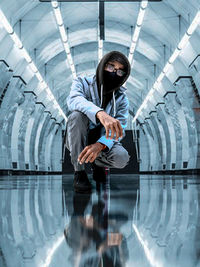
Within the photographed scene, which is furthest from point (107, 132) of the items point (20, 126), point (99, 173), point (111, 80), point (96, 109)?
point (20, 126)

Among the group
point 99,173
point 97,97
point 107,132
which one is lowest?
point 99,173

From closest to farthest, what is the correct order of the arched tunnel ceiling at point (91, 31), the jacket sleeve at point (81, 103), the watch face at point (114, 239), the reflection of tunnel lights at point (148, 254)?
the reflection of tunnel lights at point (148, 254)
the watch face at point (114, 239)
the jacket sleeve at point (81, 103)
the arched tunnel ceiling at point (91, 31)

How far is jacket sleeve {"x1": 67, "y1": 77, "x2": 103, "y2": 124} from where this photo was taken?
13.2 feet

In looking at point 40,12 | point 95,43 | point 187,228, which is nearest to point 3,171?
point 40,12

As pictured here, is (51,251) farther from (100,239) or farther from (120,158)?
(120,158)

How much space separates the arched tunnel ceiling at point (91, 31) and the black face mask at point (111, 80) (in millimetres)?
9964

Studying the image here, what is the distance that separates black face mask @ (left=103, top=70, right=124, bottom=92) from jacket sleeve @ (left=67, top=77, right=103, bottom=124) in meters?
0.28

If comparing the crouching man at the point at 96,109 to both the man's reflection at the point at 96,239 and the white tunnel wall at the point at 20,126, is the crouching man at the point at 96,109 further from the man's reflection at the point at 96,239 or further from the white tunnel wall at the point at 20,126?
the white tunnel wall at the point at 20,126

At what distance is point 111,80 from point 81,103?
1.62 feet

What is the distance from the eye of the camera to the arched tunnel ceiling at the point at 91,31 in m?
16.5

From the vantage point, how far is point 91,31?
22203 mm

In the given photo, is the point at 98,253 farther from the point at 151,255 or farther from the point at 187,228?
the point at 187,228

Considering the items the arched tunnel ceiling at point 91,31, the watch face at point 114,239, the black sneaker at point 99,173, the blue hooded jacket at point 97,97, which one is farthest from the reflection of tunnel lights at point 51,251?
the arched tunnel ceiling at point 91,31

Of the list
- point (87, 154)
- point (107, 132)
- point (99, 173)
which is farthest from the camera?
point (99, 173)
